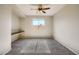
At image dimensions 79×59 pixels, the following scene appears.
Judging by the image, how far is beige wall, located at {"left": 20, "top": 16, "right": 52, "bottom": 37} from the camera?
32.8 feet

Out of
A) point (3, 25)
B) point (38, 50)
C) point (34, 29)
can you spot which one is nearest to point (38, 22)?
point (34, 29)

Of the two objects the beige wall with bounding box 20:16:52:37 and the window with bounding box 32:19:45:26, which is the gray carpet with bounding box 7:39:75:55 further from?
the window with bounding box 32:19:45:26

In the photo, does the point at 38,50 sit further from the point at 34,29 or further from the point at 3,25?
the point at 34,29

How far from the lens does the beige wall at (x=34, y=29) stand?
32.8 ft

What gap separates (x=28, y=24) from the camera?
10.1 metres

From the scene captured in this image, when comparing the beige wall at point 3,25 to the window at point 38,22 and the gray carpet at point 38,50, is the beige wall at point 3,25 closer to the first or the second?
the gray carpet at point 38,50

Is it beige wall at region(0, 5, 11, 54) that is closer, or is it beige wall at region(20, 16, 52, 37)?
beige wall at region(0, 5, 11, 54)

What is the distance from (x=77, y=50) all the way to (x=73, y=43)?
0.45 meters

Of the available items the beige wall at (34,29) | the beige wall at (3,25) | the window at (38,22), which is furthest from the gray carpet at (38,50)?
the window at (38,22)

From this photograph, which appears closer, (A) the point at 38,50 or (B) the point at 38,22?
(A) the point at 38,50

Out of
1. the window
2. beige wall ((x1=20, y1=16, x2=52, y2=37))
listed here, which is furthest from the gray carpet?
the window

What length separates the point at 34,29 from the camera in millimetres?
10008

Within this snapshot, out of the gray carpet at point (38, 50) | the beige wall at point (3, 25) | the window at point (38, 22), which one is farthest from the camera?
the window at point (38, 22)
